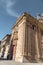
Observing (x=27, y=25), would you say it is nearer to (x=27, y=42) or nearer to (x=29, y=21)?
(x=29, y=21)

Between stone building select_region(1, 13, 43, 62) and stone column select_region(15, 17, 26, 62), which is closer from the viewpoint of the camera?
stone column select_region(15, 17, 26, 62)

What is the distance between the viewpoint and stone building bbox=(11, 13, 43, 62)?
58.0 feet

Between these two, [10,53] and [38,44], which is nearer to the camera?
[38,44]

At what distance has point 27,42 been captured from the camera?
18.3 metres

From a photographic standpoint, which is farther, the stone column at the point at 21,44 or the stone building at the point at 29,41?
the stone building at the point at 29,41

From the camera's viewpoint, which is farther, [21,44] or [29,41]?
[29,41]

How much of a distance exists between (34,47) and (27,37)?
2206mm

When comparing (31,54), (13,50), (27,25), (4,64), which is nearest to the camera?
(4,64)

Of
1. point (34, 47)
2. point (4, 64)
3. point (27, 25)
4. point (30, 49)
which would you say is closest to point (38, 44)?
point (34, 47)

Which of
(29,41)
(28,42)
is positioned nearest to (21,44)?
(28,42)

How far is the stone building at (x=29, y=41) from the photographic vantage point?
58.0ft

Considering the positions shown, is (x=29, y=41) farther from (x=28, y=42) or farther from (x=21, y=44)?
(x=21, y=44)

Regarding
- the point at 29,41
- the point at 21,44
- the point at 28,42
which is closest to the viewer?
the point at 21,44

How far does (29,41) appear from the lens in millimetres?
18656
